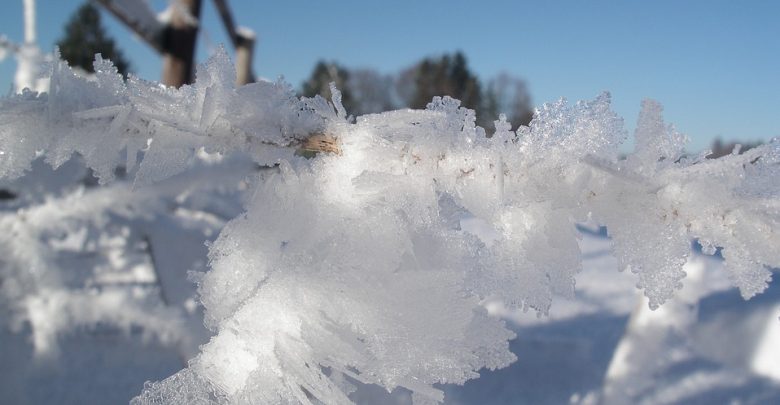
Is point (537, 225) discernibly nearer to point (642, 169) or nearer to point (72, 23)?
point (642, 169)

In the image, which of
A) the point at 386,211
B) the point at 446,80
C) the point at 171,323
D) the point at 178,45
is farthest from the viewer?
the point at 446,80

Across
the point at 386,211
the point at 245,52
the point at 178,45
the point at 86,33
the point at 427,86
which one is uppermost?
the point at 427,86

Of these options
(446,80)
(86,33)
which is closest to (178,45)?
(86,33)

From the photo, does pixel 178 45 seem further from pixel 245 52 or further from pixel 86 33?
pixel 86 33

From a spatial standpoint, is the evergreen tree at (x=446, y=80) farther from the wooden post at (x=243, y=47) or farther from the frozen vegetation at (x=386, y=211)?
the frozen vegetation at (x=386, y=211)

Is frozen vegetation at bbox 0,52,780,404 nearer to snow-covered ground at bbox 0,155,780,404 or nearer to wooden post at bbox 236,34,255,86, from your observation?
snow-covered ground at bbox 0,155,780,404

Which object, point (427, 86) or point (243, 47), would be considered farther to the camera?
point (427, 86)
